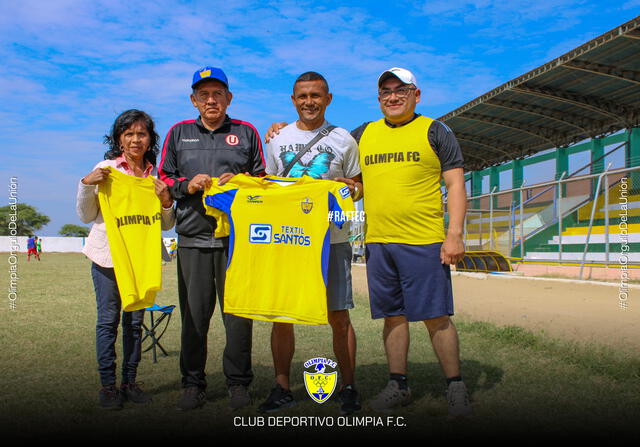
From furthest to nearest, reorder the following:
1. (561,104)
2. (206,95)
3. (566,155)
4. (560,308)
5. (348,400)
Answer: (566,155)
(561,104)
(560,308)
(206,95)
(348,400)

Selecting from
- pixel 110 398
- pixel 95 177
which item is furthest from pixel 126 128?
pixel 110 398

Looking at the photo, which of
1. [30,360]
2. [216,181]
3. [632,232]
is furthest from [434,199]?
[632,232]

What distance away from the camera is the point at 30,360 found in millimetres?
5629

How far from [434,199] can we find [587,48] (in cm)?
1799

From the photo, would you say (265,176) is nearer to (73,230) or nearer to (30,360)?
(30,360)

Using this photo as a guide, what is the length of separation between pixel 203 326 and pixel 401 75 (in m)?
2.46

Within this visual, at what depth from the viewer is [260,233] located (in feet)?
12.8

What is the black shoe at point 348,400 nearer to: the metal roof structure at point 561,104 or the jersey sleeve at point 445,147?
the jersey sleeve at point 445,147

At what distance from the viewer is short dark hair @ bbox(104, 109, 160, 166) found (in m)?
4.22

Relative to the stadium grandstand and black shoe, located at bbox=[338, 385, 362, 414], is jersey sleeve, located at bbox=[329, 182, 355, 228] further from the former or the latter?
the stadium grandstand

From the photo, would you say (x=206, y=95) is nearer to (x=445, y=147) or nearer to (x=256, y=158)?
(x=256, y=158)

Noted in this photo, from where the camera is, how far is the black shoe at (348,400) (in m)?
3.77

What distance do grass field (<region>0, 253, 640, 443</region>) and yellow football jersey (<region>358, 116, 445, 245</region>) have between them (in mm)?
1320

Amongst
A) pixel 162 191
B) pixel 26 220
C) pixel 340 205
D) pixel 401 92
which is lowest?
pixel 340 205
